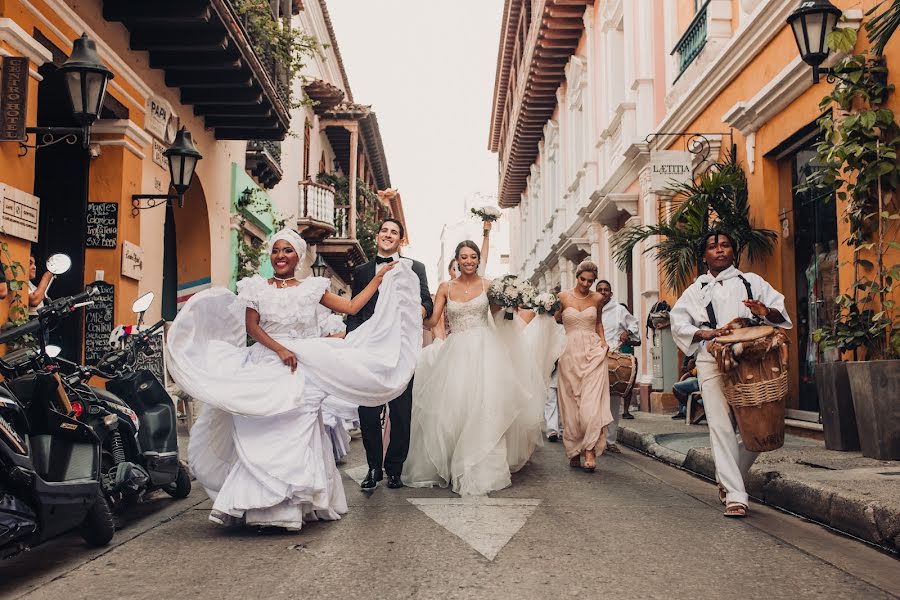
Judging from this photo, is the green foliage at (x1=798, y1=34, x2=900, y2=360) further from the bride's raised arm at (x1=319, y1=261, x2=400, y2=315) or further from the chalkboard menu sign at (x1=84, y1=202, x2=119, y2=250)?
the chalkboard menu sign at (x1=84, y1=202, x2=119, y2=250)

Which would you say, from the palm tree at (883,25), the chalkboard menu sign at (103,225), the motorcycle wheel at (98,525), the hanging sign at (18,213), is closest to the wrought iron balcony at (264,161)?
the chalkboard menu sign at (103,225)

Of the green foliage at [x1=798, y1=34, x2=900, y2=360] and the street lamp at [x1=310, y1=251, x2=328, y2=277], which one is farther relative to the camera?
the street lamp at [x1=310, y1=251, x2=328, y2=277]

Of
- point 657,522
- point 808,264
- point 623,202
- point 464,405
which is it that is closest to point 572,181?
point 623,202

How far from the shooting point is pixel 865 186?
7.86 m

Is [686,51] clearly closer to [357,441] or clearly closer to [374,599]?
[357,441]

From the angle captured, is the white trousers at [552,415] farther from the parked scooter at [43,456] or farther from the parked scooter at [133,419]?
the parked scooter at [43,456]

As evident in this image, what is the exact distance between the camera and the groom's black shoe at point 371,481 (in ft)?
22.3

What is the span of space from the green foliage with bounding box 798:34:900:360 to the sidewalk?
108cm

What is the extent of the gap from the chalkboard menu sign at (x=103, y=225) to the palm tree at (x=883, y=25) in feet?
25.1

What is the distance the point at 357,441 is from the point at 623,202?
8.47 metres

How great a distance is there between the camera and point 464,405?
737cm

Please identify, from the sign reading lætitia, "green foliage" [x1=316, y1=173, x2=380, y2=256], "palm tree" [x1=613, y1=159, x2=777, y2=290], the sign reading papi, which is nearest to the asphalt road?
the sign reading lætitia

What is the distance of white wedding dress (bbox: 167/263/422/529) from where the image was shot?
5238 mm

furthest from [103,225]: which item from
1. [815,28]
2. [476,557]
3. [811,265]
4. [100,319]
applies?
[811,265]
